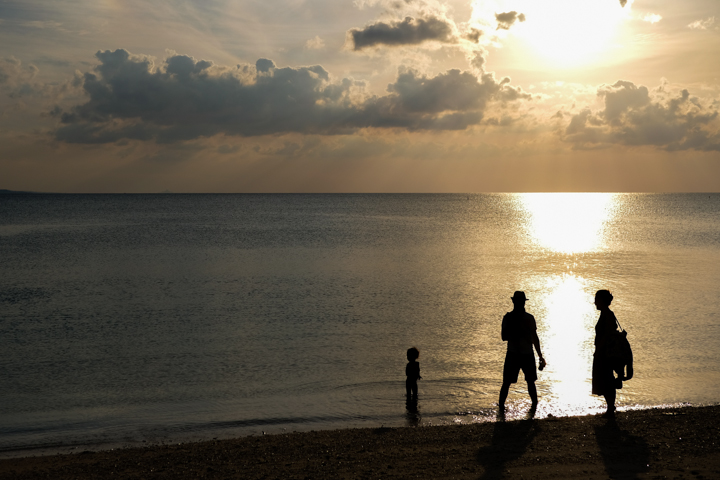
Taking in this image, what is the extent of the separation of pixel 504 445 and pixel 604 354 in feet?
7.77

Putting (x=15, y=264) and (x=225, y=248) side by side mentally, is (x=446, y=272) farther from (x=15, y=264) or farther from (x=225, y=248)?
(x=15, y=264)

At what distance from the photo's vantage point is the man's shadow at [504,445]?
746 centimetres

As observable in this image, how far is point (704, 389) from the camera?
11953 mm

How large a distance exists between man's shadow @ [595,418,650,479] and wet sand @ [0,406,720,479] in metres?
0.01

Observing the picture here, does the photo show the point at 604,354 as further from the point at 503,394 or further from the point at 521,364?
the point at 503,394

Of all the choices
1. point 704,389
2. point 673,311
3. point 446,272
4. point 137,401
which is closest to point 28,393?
point 137,401

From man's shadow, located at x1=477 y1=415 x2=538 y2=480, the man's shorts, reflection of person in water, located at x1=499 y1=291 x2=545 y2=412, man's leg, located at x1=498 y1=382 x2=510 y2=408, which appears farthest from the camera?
man's leg, located at x1=498 y1=382 x2=510 y2=408

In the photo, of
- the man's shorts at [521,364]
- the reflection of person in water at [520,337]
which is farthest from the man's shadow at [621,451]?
the reflection of person in water at [520,337]

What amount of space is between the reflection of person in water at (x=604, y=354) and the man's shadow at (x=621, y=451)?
1.82 feet

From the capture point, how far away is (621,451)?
7.92 metres

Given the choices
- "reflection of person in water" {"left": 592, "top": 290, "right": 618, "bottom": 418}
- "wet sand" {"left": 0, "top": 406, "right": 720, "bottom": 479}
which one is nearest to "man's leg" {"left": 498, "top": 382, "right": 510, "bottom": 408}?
"wet sand" {"left": 0, "top": 406, "right": 720, "bottom": 479}

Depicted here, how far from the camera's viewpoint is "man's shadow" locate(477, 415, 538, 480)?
7.46 m

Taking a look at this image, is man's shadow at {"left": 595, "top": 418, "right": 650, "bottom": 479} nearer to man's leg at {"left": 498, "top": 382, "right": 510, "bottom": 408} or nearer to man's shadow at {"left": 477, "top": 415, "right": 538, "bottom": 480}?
man's shadow at {"left": 477, "top": 415, "right": 538, "bottom": 480}

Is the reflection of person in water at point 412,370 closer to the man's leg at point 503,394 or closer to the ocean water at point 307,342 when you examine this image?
the ocean water at point 307,342
